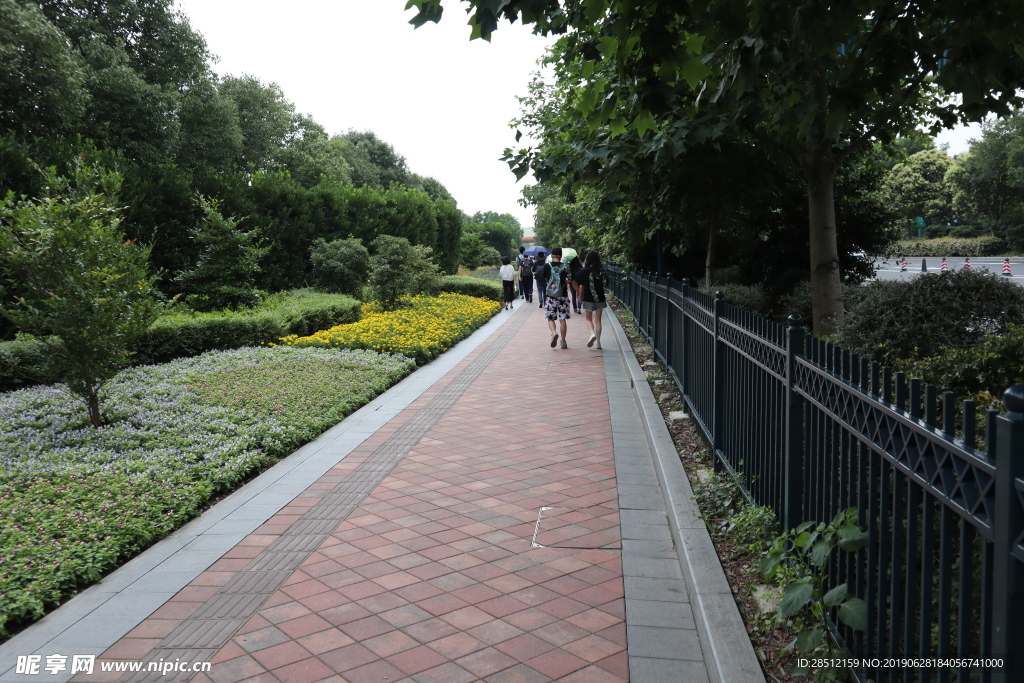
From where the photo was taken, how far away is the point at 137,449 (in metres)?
6.61

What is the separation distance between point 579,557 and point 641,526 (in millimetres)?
648

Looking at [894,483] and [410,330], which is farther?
[410,330]

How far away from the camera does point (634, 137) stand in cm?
805

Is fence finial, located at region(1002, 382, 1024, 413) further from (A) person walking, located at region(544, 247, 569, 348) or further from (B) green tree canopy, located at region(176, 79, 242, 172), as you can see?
(B) green tree canopy, located at region(176, 79, 242, 172)

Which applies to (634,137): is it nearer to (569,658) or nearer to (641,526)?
(641,526)

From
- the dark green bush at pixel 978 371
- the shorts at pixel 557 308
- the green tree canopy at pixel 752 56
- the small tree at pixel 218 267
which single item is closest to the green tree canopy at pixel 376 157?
the small tree at pixel 218 267

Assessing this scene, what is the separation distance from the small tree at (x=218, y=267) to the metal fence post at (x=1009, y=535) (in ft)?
50.3

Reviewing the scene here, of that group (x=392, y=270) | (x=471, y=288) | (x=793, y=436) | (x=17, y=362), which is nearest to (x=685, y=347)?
(x=793, y=436)

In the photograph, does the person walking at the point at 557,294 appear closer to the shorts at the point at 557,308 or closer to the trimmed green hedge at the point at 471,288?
the shorts at the point at 557,308

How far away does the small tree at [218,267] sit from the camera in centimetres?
1518

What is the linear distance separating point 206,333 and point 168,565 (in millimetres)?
8572

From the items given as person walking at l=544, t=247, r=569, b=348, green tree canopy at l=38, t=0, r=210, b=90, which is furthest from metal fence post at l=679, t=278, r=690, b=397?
green tree canopy at l=38, t=0, r=210, b=90

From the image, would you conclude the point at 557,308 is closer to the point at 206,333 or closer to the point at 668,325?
the point at 668,325

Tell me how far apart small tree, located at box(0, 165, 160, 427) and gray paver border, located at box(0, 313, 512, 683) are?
233 cm
